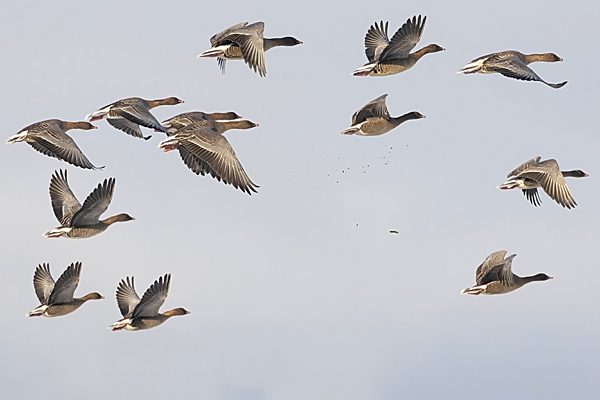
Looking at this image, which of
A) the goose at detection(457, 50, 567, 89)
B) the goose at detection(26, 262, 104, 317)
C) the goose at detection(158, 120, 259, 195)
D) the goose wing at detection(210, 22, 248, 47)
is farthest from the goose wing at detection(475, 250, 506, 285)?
the goose at detection(26, 262, 104, 317)

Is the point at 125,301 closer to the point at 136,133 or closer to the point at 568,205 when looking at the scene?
the point at 136,133

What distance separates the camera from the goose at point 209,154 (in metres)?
26.3

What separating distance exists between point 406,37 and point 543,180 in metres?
5.08

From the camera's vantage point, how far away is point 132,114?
1206 inches

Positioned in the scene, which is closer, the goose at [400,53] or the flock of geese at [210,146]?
the flock of geese at [210,146]

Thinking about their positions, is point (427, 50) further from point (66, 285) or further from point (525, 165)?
point (66, 285)

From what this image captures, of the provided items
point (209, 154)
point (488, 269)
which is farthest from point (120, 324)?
point (488, 269)

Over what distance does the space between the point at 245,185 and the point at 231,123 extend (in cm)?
506

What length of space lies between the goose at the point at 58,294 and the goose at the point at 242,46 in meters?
7.40

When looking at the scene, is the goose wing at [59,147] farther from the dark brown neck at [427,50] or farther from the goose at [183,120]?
the dark brown neck at [427,50]

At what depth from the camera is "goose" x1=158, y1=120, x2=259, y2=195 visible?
86.2 feet

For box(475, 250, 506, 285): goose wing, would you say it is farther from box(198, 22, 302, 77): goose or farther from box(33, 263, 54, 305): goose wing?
box(33, 263, 54, 305): goose wing

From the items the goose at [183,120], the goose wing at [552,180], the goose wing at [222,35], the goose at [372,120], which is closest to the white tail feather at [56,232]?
the goose at [183,120]

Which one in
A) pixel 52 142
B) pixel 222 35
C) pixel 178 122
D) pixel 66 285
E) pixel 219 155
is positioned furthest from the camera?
pixel 66 285
